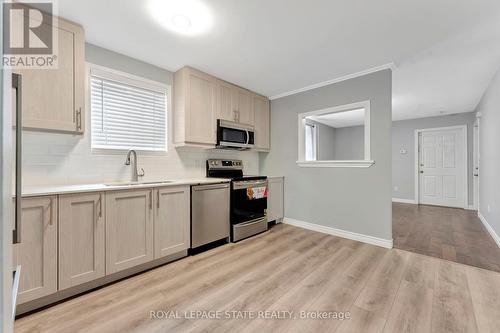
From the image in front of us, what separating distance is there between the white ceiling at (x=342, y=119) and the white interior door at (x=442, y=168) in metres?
1.70

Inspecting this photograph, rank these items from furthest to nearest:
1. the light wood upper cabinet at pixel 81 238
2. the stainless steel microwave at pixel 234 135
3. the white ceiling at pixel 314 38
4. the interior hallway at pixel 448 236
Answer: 1. the stainless steel microwave at pixel 234 135
2. the interior hallway at pixel 448 236
3. the white ceiling at pixel 314 38
4. the light wood upper cabinet at pixel 81 238

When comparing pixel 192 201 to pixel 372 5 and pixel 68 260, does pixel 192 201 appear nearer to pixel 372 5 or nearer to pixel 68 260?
pixel 68 260

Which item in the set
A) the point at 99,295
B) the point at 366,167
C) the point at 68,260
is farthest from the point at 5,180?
the point at 366,167

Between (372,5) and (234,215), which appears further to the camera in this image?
(234,215)

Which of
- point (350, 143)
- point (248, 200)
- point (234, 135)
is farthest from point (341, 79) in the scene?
point (350, 143)

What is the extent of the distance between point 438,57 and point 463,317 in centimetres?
281

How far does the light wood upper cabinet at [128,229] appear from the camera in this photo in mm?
1971

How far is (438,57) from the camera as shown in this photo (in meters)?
2.70

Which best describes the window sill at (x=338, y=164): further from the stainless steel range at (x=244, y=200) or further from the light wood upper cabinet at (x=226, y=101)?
the light wood upper cabinet at (x=226, y=101)

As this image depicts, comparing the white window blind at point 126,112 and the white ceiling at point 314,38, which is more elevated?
the white ceiling at point 314,38

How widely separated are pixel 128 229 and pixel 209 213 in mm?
960

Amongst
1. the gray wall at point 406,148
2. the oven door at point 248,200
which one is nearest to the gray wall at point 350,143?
the gray wall at point 406,148

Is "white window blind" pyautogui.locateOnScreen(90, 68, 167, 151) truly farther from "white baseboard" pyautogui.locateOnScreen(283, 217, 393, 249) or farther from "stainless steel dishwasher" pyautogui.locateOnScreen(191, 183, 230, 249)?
"white baseboard" pyautogui.locateOnScreen(283, 217, 393, 249)

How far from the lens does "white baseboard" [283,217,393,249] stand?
2910mm
